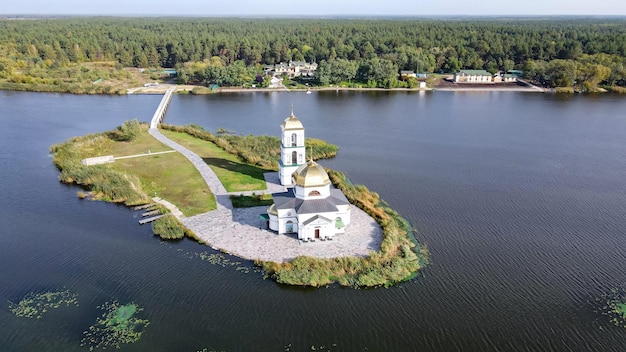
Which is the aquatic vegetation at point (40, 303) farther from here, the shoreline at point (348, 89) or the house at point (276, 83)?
the house at point (276, 83)

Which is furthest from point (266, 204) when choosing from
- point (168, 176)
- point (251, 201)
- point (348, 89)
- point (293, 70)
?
point (293, 70)

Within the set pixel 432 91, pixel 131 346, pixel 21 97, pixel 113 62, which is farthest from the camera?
pixel 113 62

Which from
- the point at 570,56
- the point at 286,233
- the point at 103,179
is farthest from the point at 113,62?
the point at 570,56

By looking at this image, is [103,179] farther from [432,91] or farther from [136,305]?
[432,91]

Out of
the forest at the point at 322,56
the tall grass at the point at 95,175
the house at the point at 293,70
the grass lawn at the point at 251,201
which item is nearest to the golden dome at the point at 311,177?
the grass lawn at the point at 251,201

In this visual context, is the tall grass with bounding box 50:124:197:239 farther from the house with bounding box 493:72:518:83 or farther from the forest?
the house with bounding box 493:72:518:83

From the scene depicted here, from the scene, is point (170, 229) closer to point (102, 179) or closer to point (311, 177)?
point (311, 177)

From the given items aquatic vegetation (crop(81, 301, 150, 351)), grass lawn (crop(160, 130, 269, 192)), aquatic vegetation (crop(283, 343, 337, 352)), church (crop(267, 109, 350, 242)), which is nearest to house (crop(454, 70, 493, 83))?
grass lawn (crop(160, 130, 269, 192))
